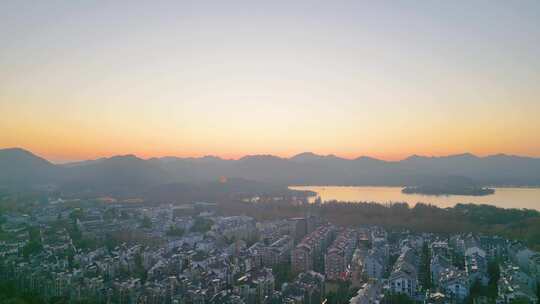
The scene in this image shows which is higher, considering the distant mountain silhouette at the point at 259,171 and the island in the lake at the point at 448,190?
the distant mountain silhouette at the point at 259,171

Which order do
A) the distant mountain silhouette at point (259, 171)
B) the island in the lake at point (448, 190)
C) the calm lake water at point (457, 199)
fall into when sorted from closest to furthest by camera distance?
the calm lake water at point (457, 199), the island in the lake at point (448, 190), the distant mountain silhouette at point (259, 171)

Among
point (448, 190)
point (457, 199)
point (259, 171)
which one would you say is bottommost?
point (457, 199)

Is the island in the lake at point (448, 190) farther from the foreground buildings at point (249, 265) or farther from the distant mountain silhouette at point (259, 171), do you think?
the foreground buildings at point (249, 265)

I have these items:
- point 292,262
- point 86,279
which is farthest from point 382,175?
point 86,279

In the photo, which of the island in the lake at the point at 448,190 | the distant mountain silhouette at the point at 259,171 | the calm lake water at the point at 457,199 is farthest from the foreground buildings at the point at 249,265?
the island in the lake at the point at 448,190

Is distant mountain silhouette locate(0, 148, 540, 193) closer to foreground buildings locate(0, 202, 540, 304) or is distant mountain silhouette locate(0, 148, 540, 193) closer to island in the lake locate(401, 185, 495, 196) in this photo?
island in the lake locate(401, 185, 495, 196)

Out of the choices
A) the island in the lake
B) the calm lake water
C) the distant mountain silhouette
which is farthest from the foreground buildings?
the island in the lake

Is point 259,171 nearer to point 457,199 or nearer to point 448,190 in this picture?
point 448,190

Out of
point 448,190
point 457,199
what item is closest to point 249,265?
point 457,199

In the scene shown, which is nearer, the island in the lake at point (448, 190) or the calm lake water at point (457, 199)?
the calm lake water at point (457, 199)
